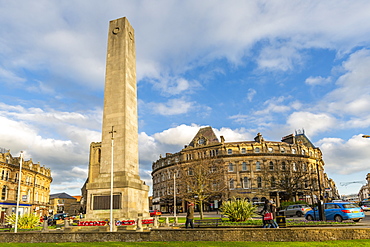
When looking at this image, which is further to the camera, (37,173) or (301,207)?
(37,173)

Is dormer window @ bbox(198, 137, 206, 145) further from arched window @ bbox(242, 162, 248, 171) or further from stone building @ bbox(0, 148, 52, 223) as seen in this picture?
stone building @ bbox(0, 148, 52, 223)

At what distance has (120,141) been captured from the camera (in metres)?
21.7

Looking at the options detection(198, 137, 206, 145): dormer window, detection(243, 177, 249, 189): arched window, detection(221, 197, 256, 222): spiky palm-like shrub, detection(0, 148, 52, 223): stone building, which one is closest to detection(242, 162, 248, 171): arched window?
detection(243, 177, 249, 189): arched window

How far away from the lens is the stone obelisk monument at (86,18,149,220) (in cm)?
2016

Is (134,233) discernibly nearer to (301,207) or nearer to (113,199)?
(113,199)

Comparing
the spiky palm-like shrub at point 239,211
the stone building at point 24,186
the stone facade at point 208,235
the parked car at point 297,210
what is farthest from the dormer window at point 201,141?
the stone facade at point 208,235

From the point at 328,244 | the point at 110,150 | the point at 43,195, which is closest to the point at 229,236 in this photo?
the point at 328,244

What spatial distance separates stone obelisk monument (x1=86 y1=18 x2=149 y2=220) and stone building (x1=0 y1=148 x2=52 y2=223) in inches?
1304

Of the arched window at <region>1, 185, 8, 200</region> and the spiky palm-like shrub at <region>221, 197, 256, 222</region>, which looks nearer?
the spiky palm-like shrub at <region>221, 197, 256, 222</region>

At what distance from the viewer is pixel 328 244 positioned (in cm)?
1139

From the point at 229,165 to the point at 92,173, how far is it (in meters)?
31.7

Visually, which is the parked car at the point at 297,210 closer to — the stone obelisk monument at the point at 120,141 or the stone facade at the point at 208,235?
the stone obelisk monument at the point at 120,141

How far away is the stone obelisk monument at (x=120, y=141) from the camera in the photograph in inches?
794

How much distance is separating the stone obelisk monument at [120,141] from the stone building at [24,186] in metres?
33.1
